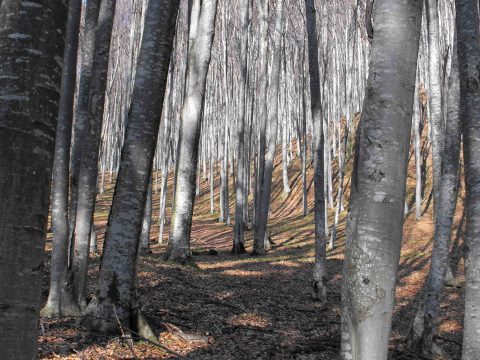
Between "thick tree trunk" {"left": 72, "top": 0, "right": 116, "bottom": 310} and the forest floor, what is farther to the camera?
"thick tree trunk" {"left": 72, "top": 0, "right": 116, "bottom": 310}

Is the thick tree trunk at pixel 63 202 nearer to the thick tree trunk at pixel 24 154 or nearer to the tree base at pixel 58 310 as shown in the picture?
the tree base at pixel 58 310

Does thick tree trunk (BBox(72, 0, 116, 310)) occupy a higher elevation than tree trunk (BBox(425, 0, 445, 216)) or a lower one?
lower

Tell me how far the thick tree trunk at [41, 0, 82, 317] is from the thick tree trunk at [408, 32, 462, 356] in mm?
4398

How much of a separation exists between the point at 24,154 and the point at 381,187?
1.60m

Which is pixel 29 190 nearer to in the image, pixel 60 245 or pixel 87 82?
pixel 60 245

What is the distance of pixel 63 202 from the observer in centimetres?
546

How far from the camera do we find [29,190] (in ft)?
Result: 5.54

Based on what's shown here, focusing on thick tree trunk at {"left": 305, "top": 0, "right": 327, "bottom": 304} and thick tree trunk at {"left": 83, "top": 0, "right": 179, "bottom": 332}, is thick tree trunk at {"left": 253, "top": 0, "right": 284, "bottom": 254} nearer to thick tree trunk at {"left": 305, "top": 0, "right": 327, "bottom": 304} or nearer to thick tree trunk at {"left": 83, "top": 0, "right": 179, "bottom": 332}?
thick tree trunk at {"left": 305, "top": 0, "right": 327, "bottom": 304}

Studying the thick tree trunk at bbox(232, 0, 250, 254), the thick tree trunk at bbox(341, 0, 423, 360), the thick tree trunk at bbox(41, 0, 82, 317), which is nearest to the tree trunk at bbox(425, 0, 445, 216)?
the thick tree trunk at bbox(232, 0, 250, 254)

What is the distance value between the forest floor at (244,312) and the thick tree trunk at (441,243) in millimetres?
341

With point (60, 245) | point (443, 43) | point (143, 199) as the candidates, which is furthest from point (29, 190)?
point (443, 43)

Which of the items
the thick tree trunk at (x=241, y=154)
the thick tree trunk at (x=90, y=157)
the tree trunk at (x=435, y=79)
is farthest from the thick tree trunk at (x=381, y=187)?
the thick tree trunk at (x=241, y=154)

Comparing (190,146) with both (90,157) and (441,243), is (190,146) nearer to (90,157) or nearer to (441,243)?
(90,157)

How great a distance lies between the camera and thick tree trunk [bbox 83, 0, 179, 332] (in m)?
4.59
